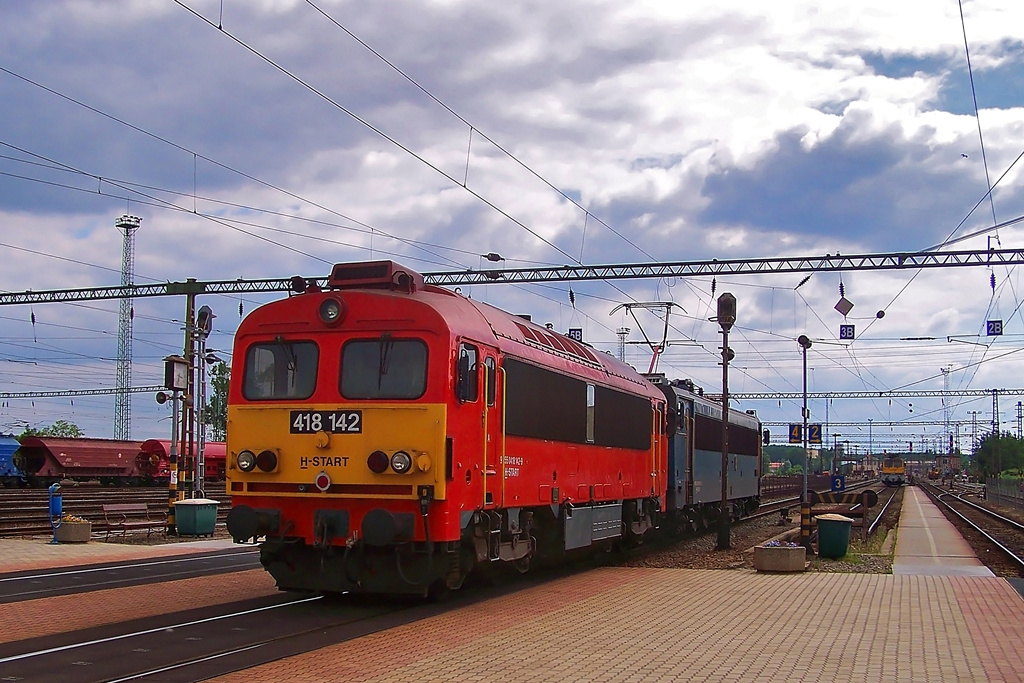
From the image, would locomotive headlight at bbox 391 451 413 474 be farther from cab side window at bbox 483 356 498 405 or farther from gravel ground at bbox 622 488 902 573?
gravel ground at bbox 622 488 902 573

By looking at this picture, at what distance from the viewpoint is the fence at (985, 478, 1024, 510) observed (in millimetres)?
48750

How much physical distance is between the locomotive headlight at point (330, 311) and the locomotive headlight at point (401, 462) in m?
1.95

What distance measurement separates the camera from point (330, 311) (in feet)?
42.8

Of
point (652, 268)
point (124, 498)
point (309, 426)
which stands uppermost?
point (652, 268)

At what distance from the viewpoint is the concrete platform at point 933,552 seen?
19050mm

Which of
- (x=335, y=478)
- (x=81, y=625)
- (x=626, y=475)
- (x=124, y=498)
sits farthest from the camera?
(x=124, y=498)

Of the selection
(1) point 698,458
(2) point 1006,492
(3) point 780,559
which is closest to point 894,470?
(2) point 1006,492

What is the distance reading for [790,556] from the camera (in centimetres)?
1788

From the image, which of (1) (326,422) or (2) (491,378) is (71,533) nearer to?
(1) (326,422)

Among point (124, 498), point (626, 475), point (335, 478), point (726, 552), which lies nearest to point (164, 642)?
point (335, 478)

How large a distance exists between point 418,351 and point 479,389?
1.04 metres

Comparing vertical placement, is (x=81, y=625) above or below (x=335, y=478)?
below

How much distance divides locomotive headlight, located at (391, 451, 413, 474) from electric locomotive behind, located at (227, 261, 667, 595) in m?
0.02

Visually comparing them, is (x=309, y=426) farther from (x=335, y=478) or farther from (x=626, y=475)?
(x=626, y=475)
